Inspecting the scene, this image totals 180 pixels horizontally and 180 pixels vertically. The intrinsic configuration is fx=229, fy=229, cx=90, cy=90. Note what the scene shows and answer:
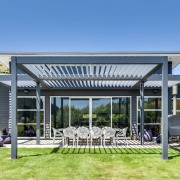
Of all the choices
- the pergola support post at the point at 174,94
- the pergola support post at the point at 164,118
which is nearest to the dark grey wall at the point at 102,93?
the pergola support post at the point at 174,94

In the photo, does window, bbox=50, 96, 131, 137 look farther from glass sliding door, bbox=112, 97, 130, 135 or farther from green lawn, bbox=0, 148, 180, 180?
green lawn, bbox=0, 148, 180, 180

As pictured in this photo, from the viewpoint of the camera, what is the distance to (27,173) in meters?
5.72

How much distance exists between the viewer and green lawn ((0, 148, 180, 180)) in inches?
219

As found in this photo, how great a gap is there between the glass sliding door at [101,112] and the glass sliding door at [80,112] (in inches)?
15.8

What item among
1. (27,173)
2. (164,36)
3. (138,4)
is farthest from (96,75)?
(164,36)

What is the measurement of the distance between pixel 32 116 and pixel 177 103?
29.0ft

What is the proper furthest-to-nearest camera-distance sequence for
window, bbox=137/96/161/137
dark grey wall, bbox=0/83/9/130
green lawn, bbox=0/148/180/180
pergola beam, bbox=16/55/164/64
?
dark grey wall, bbox=0/83/9/130 < window, bbox=137/96/161/137 < pergola beam, bbox=16/55/164/64 < green lawn, bbox=0/148/180/180

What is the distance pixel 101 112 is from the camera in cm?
1314

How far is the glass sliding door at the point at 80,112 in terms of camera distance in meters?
13.1

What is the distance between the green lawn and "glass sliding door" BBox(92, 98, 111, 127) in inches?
187

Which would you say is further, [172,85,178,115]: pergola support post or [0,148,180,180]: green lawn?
[172,85,178,115]: pergola support post

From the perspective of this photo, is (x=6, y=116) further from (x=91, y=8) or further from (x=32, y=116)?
(x=91, y=8)

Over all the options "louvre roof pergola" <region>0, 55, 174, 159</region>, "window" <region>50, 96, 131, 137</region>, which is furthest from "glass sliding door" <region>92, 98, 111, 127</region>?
"louvre roof pergola" <region>0, 55, 174, 159</region>

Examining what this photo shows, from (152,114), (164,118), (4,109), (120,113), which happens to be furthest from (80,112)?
(164,118)
